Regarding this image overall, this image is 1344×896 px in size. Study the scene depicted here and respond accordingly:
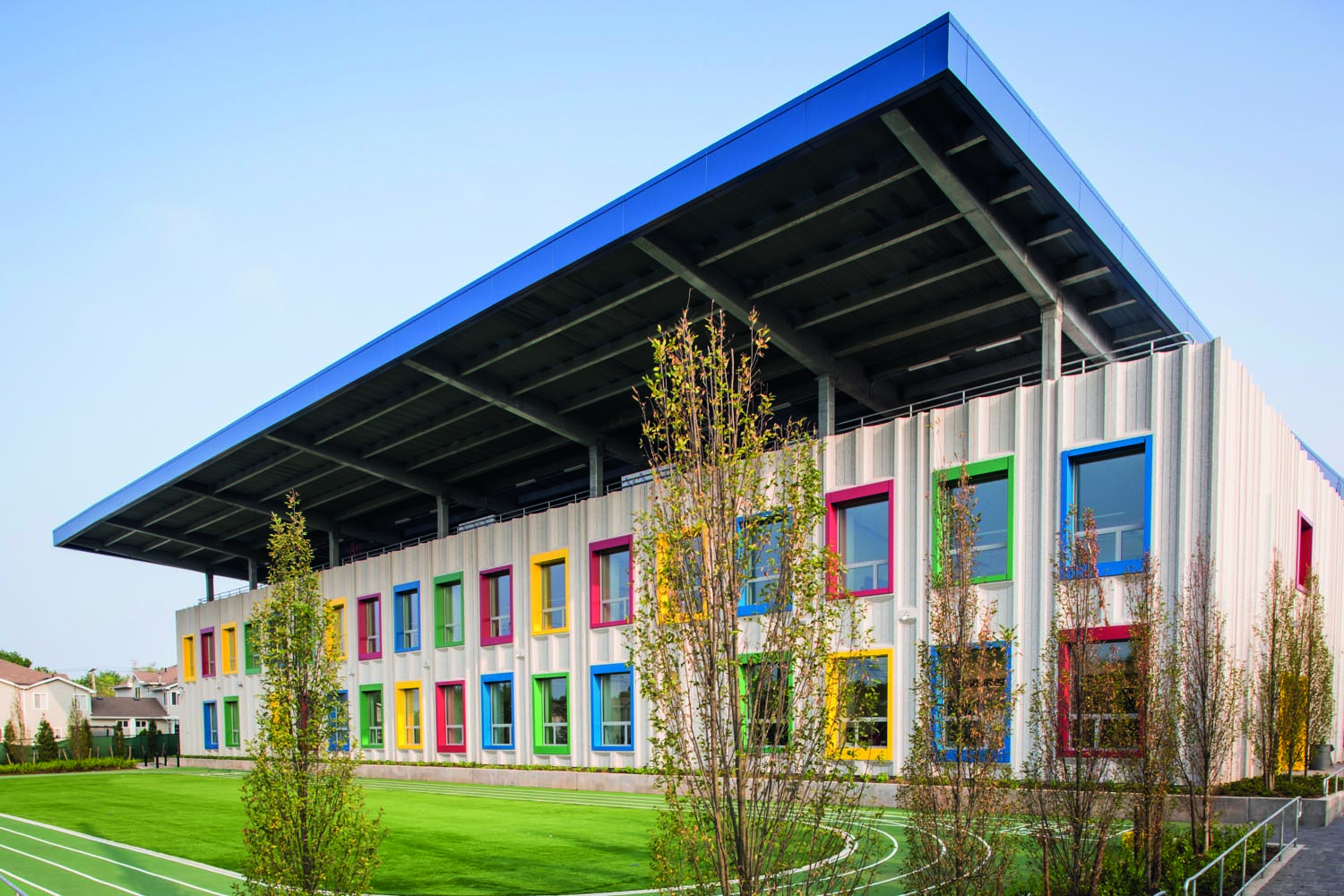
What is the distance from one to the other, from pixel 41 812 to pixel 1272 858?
28540 mm

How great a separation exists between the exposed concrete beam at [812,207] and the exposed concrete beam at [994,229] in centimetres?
66

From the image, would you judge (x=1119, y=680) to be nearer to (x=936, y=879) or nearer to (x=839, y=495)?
(x=936, y=879)

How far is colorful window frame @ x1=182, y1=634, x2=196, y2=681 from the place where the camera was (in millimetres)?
55688

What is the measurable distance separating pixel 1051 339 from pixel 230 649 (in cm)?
4480

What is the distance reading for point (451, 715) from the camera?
3650cm

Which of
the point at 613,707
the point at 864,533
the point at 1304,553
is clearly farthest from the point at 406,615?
the point at 1304,553

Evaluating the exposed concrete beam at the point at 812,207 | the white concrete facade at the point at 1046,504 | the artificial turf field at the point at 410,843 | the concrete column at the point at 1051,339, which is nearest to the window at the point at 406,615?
the white concrete facade at the point at 1046,504

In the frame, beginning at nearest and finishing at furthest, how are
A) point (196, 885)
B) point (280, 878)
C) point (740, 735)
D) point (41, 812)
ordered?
point (740, 735) < point (280, 878) < point (196, 885) < point (41, 812)


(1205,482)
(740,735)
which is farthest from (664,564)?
(1205,482)

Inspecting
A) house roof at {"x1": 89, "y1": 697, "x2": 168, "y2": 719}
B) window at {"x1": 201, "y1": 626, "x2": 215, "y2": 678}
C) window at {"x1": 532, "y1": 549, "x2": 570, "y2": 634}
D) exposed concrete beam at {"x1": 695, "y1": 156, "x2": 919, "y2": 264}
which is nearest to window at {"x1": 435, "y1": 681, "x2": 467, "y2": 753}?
window at {"x1": 532, "y1": 549, "x2": 570, "y2": 634}

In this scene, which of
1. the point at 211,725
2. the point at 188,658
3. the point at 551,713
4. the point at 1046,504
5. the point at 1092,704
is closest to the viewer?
the point at 1092,704

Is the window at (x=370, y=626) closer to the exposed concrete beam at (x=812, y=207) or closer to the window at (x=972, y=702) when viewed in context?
the exposed concrete beam at (x=812, y=207)

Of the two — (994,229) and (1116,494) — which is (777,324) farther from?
(1116,494)

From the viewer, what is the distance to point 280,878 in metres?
8.80
